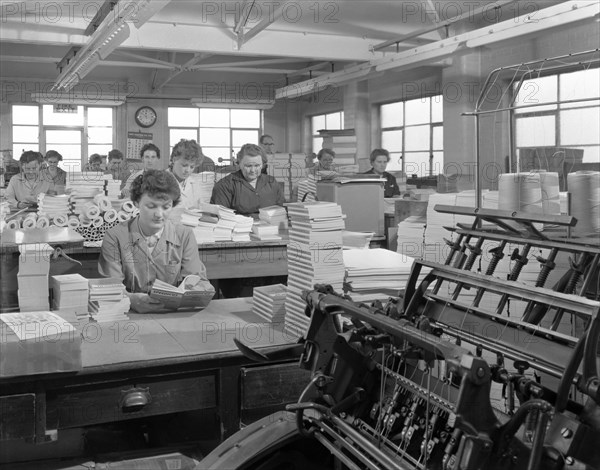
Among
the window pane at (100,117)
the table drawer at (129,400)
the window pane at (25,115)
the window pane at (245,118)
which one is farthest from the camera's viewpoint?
the window pane at (245,118)

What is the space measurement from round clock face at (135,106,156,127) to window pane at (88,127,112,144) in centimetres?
75

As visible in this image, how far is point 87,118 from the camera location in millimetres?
17297

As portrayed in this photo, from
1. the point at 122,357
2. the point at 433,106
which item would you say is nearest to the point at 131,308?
the point at 122,357

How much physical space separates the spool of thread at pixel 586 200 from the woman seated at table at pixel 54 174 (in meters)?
6.27

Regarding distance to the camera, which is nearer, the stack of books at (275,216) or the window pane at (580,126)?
the stack of books at (275,216)

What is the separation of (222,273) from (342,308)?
3.23m

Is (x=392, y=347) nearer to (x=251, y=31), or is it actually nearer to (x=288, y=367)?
(x=288, y=367)

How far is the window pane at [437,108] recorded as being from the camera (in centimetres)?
1257

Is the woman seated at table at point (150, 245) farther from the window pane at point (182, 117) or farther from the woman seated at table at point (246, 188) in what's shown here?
the window pane at point (182, 117)

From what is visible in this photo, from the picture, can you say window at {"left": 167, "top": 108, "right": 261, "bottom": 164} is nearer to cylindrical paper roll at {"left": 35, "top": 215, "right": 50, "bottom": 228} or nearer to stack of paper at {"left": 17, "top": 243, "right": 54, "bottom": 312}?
cylindrical paper roll at {"left": 35, "top": 215, "right": 50, "bottom": 228}

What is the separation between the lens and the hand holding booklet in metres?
3.19

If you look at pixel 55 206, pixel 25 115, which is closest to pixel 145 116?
pixel 25 115

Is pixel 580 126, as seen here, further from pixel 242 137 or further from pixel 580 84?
pixel 242 137

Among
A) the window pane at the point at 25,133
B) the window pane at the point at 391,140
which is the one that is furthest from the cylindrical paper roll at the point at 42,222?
the window pane at the point at 25,133
